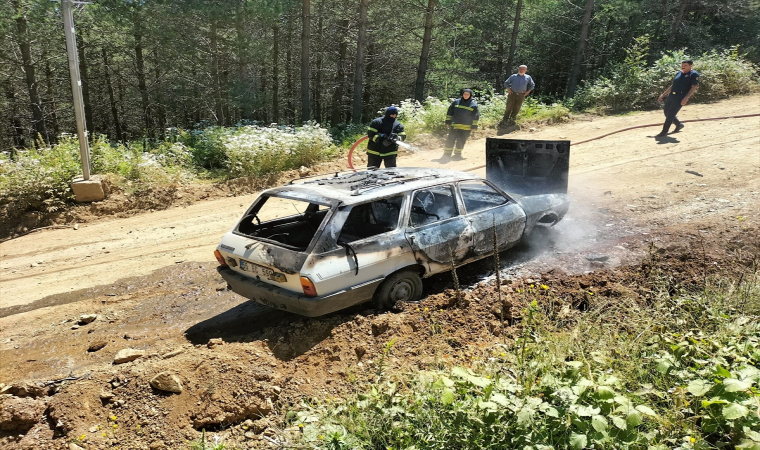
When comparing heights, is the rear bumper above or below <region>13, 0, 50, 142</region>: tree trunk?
below

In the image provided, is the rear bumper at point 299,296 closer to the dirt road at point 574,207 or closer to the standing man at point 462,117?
the dirt road at point 574,207

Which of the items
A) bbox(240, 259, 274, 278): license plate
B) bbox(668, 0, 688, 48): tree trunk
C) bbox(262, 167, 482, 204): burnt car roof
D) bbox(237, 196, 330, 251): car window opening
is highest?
bbox(668, 0, 688, 48): tree trunk

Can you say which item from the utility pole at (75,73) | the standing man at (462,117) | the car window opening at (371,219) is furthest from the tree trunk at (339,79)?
the car window opening at (371,219)

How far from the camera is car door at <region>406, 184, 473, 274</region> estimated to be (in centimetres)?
549

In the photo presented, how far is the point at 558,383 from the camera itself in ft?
10.9

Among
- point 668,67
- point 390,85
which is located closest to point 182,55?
point 390,85

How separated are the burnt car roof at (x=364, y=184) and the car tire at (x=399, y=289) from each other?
0.93 meters

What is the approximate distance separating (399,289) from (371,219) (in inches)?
33.4

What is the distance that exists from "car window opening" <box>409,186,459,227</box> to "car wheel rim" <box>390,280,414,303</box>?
68cm

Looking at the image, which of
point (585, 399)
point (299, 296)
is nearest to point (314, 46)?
point (299, 296)

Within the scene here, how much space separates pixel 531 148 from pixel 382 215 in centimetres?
409

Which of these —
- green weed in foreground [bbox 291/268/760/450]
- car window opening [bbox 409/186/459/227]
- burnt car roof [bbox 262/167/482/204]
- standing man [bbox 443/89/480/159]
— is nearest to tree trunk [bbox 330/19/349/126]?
standing man [bbox 443/89/480/159]

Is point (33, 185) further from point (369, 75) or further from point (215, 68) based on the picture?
point (369, 75)

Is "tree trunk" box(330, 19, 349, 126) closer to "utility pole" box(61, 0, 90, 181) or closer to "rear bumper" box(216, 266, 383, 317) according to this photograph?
"utility pole" box(61, 0, 90, 181)
